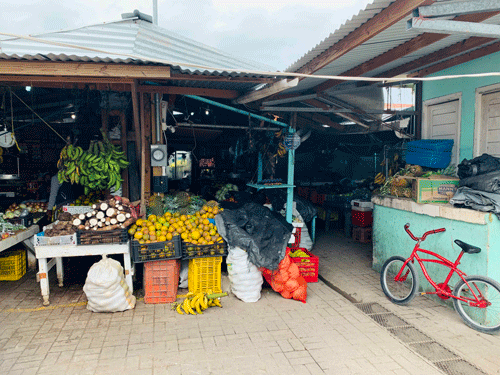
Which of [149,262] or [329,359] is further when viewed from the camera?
[149,262]

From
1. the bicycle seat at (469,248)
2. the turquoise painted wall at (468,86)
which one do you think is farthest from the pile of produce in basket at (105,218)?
the turquoise painted wall at (468,86)

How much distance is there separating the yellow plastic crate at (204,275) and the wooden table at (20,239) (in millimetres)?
2885

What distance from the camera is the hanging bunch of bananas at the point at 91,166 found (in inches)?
217

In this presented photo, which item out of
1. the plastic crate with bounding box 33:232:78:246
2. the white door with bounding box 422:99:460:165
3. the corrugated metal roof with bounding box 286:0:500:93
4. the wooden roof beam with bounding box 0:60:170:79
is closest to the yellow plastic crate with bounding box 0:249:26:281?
the plastic crate with bounding box 33:232:78:246

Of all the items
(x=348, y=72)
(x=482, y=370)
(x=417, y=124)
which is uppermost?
(x=348, y=72)

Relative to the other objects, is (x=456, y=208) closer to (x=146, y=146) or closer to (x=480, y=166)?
(x=480, y=166)

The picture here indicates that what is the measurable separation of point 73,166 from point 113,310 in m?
2.37

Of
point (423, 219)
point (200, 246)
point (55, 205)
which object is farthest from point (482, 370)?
point (55, 205)

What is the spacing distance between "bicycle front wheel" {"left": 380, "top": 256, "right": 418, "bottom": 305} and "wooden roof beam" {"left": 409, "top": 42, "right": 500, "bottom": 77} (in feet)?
11.7

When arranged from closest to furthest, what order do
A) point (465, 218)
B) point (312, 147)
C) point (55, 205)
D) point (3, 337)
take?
1. point (3, 337)
2. point (465, 218)
3. point (55, 205)
4. point (312, 147)

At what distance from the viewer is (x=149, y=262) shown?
5.20m

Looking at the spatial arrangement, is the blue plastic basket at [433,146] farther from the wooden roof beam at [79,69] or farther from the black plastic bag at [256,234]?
the wooden roof beam at [79,69]

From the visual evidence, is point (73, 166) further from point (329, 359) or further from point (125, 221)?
point (329, 359)

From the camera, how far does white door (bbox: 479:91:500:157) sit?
5.53 metres
